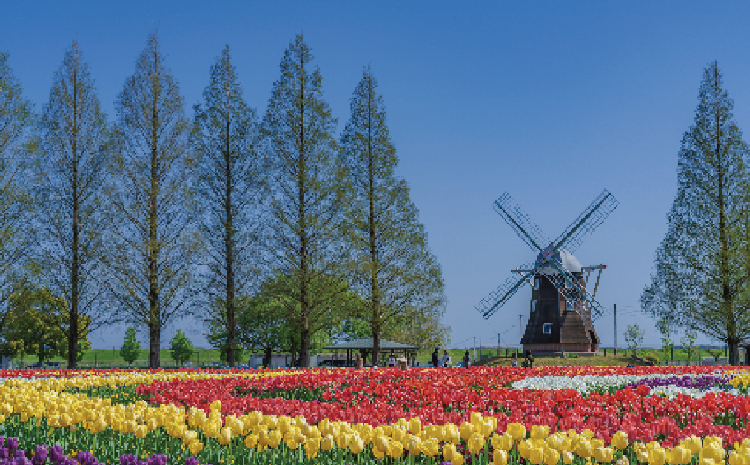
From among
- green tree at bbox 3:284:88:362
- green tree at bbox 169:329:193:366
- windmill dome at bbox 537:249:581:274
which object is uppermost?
windmill dome at bbox 537:249:581:274

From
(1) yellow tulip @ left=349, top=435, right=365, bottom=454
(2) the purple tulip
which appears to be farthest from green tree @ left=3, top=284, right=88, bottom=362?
(1) yellow tulip @ left=349, top=435, right=365, bottom=454

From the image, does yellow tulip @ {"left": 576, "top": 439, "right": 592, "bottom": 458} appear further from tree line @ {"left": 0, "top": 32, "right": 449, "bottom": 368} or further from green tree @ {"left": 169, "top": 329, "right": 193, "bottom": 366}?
green tree @ {"left": 169, "top": 329, "right": 193, "bottom": 366}

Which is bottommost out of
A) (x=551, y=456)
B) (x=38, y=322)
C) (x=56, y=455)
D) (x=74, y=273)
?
(x=38, y=322)

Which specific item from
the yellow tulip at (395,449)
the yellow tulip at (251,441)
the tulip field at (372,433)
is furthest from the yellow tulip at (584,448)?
the yellow tulip at (251,441)

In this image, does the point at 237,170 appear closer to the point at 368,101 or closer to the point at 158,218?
the point at 158,218

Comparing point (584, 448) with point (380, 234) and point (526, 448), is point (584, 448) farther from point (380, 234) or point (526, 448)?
point (380, 234)

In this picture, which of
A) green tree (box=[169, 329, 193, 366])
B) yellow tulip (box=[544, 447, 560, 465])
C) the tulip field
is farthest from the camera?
green tree (box=[169, 329, 193, 366])

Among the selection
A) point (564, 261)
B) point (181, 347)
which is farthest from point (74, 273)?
point (181, 347)

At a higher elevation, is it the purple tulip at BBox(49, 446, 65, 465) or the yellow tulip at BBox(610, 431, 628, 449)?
the yellow tulip at BBox(610, 431, 628, 449)

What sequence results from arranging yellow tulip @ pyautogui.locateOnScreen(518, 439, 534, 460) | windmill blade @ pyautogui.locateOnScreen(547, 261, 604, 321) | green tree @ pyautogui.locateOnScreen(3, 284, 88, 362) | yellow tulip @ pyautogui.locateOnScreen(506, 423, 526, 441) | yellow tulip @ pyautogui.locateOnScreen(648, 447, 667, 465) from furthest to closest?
windmill blade @ pyautogui.locateOnScreen(547, 261, 604, 321), green tree @ pyautogui.locateOnScreen(3, 284, 88, 362), yellow tulip @ pyautogui.locateOnScreen(506, 423, 526, 441), yellow tulip @ pyautogui.locateOnScreen(518, 439, 534, 460), yellow tulip @ pyautogui.locateOnScreen(648, 447, 667, 465)

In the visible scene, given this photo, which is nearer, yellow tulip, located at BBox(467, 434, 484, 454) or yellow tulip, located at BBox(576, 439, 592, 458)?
yellow tulip, located at BBox(576, 439, 592, 458)

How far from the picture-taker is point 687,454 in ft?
11.2

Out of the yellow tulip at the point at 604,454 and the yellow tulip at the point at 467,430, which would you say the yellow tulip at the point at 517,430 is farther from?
the yellow tulip at the point at 604,454

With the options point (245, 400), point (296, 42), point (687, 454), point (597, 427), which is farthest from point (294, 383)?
point (296, 42)
